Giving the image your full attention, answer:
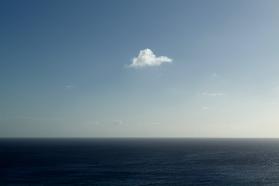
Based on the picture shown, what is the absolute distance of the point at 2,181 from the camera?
97750 millimetres

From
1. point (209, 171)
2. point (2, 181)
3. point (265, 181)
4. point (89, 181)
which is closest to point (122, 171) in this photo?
point (89, 181)

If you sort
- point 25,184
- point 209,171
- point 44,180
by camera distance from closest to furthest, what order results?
point 25,184, point 44,180, point 209,171

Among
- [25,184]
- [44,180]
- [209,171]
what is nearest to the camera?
[25,184]

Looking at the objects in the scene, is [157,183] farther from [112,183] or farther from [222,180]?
[222,180]

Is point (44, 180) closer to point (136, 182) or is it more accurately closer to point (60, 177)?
point (60, 177)

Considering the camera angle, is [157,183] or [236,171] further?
[236,171]

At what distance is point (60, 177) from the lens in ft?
347

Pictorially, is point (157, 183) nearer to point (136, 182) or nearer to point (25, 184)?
point (136, 182)

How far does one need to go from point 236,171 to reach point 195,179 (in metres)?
24.5

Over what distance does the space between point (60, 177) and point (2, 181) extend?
696 inches

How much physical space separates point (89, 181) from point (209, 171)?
150ft

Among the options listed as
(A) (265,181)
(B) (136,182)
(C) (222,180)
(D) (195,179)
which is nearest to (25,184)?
(B) (136,182)

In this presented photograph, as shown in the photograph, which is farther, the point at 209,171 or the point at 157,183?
the point at 209,171

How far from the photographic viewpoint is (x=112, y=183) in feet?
310
